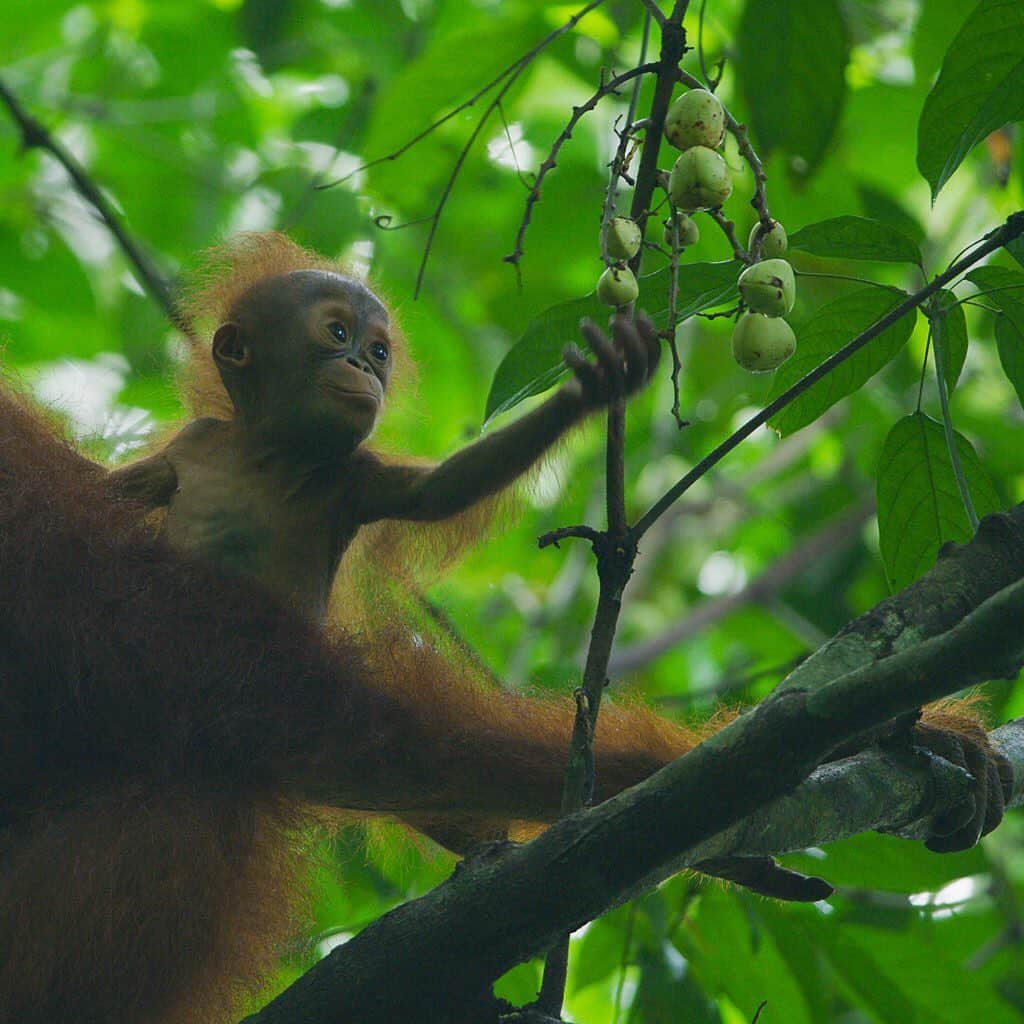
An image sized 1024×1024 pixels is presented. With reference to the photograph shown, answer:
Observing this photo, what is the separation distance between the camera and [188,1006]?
2.23 m

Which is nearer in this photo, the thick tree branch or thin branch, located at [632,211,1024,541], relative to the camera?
the thick tree branch

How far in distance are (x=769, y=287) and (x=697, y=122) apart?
0.81 ft

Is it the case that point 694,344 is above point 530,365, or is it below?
above

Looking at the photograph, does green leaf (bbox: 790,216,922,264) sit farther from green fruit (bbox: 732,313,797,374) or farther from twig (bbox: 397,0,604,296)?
twig (bbox: 397,0,604,296)

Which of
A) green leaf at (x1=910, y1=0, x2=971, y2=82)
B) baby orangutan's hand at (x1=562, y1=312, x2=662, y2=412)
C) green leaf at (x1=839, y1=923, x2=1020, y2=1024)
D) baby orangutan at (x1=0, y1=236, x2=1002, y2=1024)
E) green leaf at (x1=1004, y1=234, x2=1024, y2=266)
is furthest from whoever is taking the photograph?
green leaf at (x1=910, y1=0, x2=971, y2=82)

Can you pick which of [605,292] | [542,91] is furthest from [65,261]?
[605,292]

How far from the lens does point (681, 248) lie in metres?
1.89

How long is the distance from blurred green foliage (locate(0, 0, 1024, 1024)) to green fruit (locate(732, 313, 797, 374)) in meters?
0.15

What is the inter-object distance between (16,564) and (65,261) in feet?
9.16

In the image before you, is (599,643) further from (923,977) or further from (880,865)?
(923,977)

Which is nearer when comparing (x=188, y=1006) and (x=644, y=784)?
(x=644, y=784)

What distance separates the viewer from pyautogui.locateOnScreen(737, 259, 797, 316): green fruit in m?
1.82

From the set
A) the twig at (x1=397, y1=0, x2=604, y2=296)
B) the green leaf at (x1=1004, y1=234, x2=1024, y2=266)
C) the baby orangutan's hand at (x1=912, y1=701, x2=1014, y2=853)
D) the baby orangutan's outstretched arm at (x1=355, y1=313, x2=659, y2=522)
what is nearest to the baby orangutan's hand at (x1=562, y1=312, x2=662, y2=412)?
the baby orangutan's outstretched arm at (x1=355, y1=313, x2=659, y2=522)

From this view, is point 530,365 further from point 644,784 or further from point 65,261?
point 65,261
